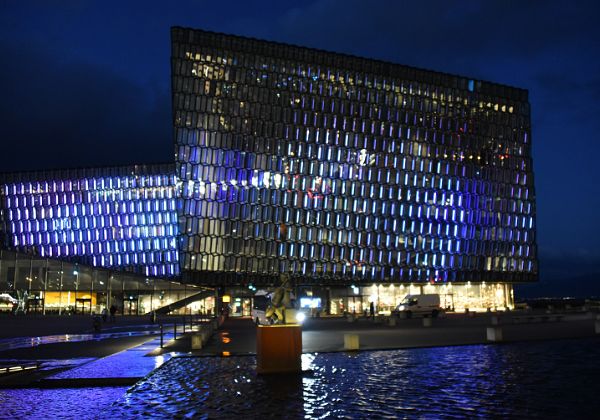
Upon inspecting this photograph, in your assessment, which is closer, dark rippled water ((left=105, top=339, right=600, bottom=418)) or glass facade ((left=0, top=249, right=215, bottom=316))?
dark rippled water ((left=105, top=339, right=600, bottom=418))

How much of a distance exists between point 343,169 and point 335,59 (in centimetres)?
1521

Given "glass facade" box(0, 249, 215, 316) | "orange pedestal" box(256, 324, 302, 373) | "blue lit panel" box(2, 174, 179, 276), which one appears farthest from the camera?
"blue lit panel" box(2, 174, 179, 276)

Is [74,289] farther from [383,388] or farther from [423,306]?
[383,388]

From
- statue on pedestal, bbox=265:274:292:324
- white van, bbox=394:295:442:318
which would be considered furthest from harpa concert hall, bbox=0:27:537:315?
statue on pedestal, bbox=265:274:292:324

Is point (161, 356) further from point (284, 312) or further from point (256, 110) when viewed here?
point (256, 110)

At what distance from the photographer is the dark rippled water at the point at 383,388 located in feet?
34.4

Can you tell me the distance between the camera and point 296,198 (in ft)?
280

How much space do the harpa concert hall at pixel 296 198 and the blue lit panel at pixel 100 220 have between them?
0.22m

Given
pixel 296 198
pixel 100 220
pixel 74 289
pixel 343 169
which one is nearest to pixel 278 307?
pixel 296 198

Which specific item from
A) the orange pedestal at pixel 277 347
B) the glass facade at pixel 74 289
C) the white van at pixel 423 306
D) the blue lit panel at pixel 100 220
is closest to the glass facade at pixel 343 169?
the glass facade at pixel 74 289

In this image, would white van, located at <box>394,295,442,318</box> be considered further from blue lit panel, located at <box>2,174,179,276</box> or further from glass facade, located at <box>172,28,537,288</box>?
blue lit panel, located at <box>2,174,179,276</box>

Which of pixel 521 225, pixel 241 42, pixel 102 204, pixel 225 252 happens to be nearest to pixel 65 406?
pixel 225 252

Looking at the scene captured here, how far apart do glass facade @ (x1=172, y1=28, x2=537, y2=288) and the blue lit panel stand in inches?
573

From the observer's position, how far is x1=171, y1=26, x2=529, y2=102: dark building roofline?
267 ft
